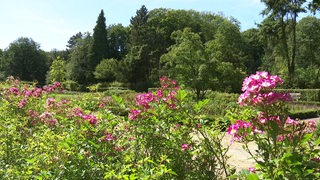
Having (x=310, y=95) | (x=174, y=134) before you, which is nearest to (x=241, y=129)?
(x=174, y=134)

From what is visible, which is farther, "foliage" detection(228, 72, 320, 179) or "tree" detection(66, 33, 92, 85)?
"tree" detection(66, 33, 92, 85)

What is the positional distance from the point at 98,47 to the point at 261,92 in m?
43.5

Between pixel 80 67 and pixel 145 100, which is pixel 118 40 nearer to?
pixel 80 67

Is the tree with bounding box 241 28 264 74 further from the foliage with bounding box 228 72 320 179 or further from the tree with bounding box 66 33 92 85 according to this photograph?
the foliage with bounding box 228 72 320 179

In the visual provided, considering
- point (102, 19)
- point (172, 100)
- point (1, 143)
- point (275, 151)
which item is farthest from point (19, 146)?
point (102, 19)

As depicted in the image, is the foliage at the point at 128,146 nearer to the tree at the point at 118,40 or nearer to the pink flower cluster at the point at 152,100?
the pink flower cluster at the point at 152,100

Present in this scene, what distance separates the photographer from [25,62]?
53.1m

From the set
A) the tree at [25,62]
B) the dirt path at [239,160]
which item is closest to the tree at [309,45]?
the dirt path at [239,160]

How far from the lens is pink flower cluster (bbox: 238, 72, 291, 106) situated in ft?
6.56

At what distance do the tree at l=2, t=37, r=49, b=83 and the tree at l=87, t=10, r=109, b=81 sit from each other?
40.2 ft

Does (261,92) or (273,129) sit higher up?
(261,92)

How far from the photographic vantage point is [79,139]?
9.46ft

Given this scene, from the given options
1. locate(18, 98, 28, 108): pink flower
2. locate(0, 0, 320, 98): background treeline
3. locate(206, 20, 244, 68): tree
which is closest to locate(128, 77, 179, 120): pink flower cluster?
locate(18, 98, 28, 108): pink flower

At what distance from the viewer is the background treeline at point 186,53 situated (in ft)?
67.9
